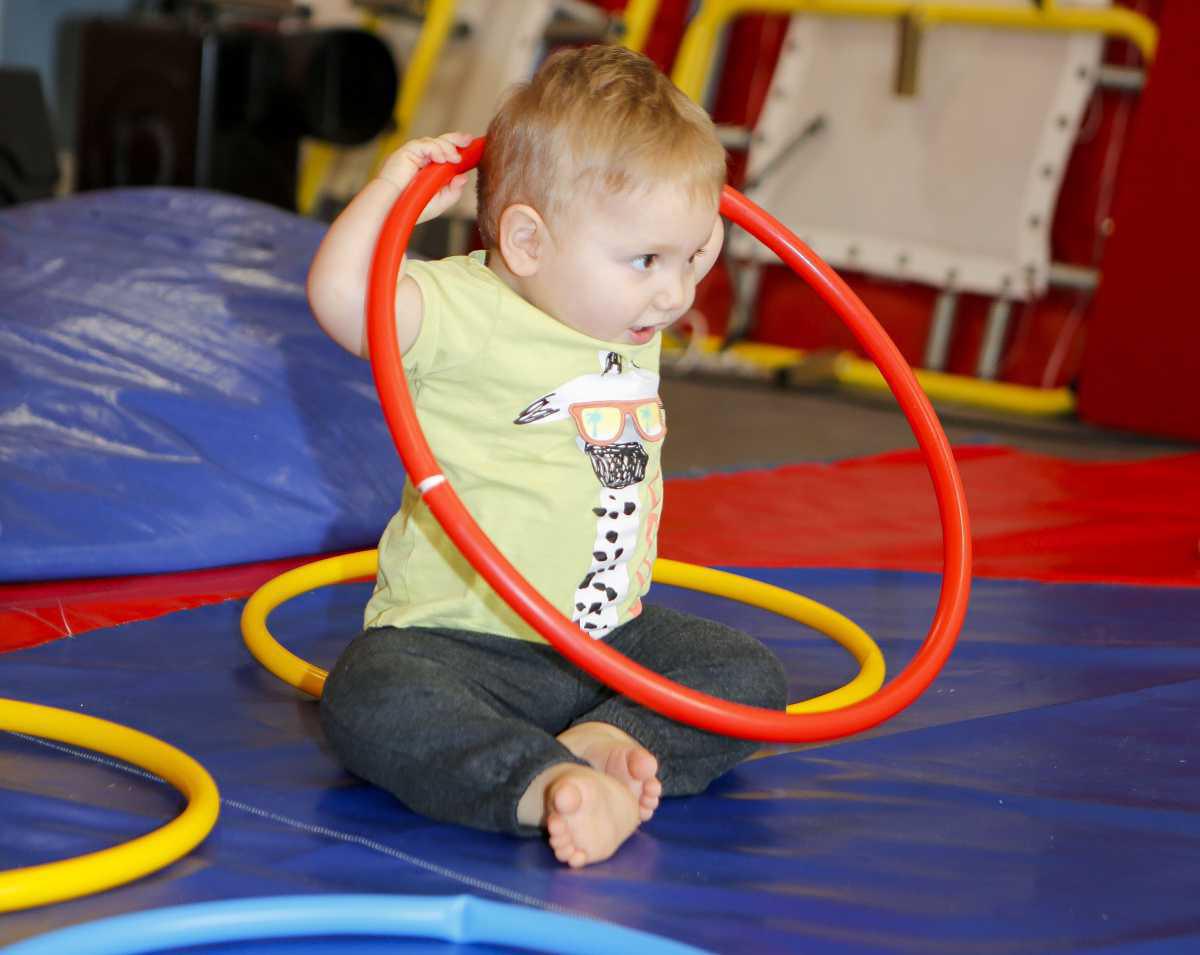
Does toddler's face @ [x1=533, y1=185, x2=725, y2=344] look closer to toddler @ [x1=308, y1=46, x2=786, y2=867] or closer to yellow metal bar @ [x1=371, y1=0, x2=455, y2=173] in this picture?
toddler @ [x1=308, y1=46, x2=786, y2=867]

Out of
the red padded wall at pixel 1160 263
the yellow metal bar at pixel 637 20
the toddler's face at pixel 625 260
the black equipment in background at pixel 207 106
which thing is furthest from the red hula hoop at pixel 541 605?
the black equipment in background at pixel 207 106

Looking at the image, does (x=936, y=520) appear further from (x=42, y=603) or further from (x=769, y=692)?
(x=42, y=603)

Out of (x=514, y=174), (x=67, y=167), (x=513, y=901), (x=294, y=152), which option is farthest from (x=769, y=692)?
(x=67, y=167)

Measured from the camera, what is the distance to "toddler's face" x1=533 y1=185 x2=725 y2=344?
1.31 metres

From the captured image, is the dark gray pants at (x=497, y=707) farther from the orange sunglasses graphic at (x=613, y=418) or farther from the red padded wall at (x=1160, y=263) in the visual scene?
the red padded wall at (x=1160, y=263)

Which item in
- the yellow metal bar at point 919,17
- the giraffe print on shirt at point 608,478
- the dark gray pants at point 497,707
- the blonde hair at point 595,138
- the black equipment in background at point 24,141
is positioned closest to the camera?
the dark gray pants at point 497,707

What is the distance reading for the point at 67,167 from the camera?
7148 millimetres

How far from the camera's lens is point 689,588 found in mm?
1944

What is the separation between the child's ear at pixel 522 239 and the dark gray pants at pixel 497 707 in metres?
0.33

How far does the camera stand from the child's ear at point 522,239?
4.40ft

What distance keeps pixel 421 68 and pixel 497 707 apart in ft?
15.1

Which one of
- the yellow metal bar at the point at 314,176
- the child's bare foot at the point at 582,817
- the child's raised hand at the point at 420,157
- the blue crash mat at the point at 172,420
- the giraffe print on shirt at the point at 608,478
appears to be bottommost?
the yellow metal bar at the point at 314,176

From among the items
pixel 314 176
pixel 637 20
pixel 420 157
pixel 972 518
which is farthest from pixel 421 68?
pixel 420 157

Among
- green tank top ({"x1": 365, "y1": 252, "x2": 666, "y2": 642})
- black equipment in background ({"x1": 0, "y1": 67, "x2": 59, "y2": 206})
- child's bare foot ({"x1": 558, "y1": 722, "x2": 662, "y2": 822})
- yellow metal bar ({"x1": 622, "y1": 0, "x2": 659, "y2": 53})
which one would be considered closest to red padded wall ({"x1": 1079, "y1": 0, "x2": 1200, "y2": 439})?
yellow metal bar ({"x1": 622, "y1": 0, "x2": 659, "y2": 53})
